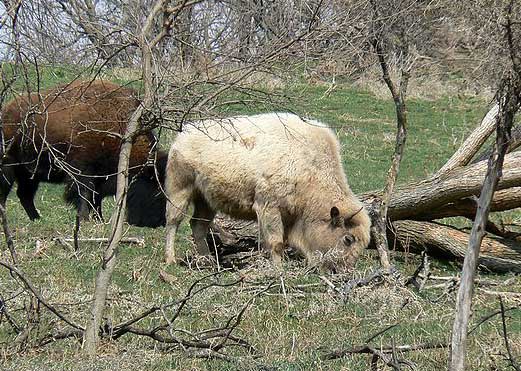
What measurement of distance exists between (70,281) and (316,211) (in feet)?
10.2

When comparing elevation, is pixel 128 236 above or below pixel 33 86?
below

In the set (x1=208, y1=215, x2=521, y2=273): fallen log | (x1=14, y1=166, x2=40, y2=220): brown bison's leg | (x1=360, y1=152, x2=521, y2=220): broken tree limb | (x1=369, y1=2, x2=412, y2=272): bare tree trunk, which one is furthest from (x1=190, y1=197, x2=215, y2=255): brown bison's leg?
(x1=14, y1=166, x2=40, y2=220): brown bison's leg

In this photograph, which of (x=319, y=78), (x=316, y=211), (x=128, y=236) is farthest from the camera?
(x=128, y=236)

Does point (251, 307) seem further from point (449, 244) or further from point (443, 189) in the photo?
point (449, 244)

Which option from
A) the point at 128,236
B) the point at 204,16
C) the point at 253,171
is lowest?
the point at 128,236

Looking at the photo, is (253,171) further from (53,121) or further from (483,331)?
(483,331)

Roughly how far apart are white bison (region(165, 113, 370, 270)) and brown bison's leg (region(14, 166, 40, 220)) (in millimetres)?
3465

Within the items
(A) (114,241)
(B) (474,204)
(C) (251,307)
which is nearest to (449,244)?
(B) (474,204)

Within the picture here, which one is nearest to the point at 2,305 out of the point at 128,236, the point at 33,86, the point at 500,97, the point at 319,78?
the point at 33,86

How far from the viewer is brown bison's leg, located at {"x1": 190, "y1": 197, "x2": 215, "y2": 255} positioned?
11.5m

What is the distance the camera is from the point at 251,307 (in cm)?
788

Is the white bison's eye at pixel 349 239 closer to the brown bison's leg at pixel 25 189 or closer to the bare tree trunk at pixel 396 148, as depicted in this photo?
the bare tree trunk at pixel 396 148

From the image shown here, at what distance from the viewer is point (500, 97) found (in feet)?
16.5

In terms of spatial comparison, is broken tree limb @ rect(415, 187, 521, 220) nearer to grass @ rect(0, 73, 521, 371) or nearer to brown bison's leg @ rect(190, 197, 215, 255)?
grass @ rect(0, 73, 521, 371)
